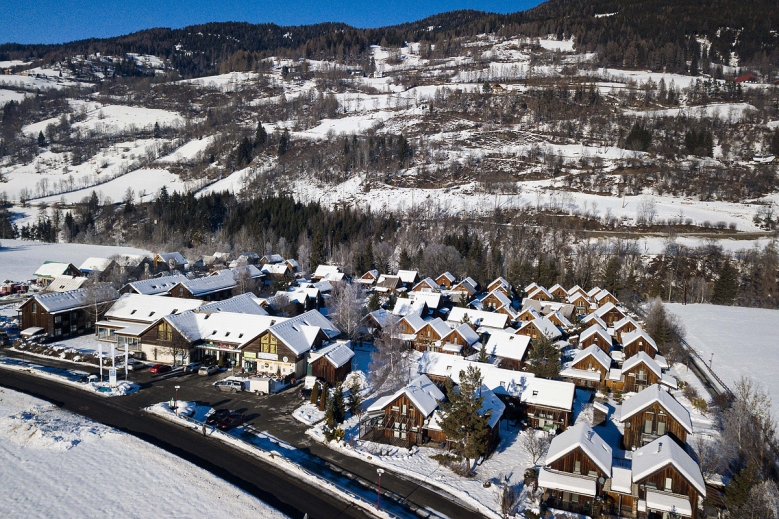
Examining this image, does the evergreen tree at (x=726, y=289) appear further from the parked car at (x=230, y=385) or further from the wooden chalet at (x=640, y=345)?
the parked car at (x=230, y=385)

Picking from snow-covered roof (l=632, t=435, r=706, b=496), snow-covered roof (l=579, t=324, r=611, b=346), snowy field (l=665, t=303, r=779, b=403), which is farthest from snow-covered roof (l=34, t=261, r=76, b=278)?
snowy field (l=665, t=303, r=779, b=403)

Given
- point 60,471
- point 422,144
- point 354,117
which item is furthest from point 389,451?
point 354,117

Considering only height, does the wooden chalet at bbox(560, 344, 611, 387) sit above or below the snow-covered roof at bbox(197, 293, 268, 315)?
below

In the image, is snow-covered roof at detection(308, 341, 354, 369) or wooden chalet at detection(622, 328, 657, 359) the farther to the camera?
wooden chalet at detection(622, 328, 657, 359)

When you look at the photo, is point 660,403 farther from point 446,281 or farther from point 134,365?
point 446,281

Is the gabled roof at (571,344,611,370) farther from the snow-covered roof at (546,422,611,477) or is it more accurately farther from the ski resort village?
the snow-covered roof at (546,422,611,477)

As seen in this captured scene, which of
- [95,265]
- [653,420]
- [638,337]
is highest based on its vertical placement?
[653,420]

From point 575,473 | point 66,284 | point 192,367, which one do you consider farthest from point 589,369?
point 66,284

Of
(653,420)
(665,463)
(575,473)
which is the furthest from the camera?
(653,420)
